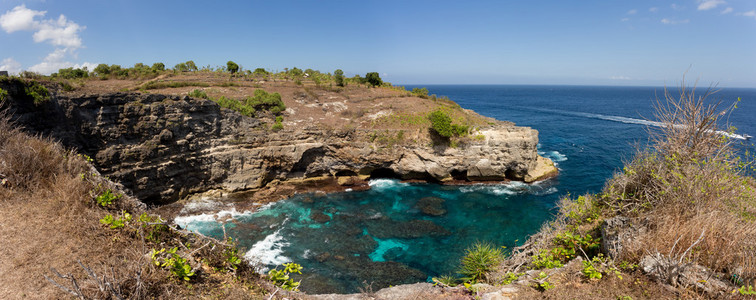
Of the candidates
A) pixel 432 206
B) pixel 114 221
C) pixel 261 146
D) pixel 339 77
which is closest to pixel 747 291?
pixel 114 221

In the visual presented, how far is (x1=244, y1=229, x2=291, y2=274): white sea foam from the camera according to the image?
63.1 ft

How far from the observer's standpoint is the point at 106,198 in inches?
306

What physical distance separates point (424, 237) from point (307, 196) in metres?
11.6

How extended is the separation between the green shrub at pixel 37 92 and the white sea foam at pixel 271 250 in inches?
572

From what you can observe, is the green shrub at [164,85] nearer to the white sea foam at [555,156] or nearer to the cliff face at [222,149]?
the cliff face at [222,149]

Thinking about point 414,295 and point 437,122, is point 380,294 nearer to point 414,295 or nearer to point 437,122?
point 414,295

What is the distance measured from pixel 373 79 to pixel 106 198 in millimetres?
47336

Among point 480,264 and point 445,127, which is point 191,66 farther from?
point 480,264

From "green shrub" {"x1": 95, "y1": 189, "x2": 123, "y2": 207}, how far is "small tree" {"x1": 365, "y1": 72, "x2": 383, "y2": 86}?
154 feet

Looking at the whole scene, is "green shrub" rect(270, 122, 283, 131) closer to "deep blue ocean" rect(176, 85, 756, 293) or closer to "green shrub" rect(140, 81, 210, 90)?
"deep blue ocean" rect(176, 85, 756, 293)

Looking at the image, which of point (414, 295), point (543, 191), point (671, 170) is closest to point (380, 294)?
point (414, 295)

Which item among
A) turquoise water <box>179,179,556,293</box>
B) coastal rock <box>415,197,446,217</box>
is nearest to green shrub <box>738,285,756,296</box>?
turquoise water <box>179,179,556,293</box>

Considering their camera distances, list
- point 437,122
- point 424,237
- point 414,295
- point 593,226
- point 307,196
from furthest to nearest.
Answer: point 437,122 < point 307,196 < point 424,237 < point 593,226 < point 414,295

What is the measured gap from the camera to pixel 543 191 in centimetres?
2916
